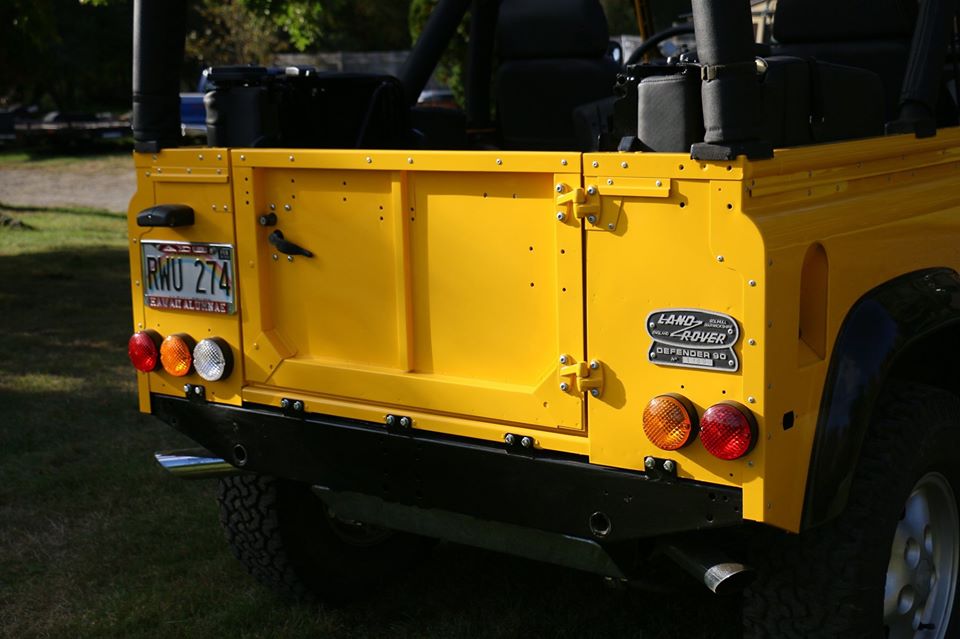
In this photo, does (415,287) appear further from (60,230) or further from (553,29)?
(60,230)

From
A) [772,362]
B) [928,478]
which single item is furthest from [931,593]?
[772,362]

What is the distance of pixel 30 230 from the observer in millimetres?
14312

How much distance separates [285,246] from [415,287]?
1.30 feet

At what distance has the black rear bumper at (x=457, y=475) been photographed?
8.93 feet

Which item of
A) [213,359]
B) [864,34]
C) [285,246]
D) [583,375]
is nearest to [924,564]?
[583,375]

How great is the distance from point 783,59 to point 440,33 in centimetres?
237

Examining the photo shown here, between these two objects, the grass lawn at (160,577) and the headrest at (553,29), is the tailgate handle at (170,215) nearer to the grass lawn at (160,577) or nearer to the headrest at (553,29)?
the grass lawn at (160,577)

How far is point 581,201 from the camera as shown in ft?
8.86

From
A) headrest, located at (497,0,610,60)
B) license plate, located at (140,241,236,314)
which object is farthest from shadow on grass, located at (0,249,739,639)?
headrest, located at (497,0,610,60)

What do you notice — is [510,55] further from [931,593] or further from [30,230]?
[30,230]

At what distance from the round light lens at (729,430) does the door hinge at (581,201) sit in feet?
1.64

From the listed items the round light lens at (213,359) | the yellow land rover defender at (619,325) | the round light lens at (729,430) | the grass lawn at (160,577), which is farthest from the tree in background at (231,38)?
the round light lens at (729,430)

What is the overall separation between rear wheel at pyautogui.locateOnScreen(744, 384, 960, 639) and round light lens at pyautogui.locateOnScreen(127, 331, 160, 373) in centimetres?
176

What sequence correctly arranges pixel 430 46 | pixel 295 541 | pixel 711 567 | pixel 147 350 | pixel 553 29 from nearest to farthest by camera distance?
pixel 711 567 → pixel 147 350 → pixel 295 541 → pixel 430 46 → pixel 553 29
